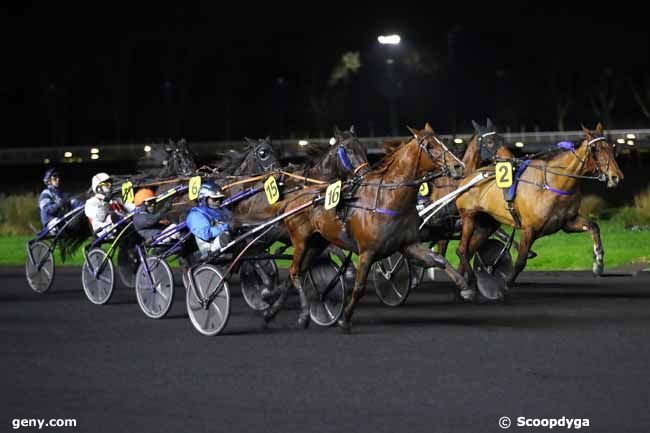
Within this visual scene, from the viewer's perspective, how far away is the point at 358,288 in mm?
11969

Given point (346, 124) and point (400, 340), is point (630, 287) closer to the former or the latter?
point (400, 340)

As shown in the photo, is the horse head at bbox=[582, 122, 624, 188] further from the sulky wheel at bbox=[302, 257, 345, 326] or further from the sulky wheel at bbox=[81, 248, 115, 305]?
the sulky wheel at bbox=[81, 248, 115, 305]

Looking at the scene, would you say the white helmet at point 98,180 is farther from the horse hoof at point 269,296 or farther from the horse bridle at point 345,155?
the horse hoof at point 269,296

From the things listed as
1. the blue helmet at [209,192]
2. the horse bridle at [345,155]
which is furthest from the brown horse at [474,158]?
the blue helmet at [209,192]

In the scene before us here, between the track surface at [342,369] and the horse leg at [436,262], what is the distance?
1.39ft

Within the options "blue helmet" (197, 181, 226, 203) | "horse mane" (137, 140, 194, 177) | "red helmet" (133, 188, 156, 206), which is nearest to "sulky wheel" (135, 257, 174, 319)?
"blue helmet" (197, 181, 226, 203)

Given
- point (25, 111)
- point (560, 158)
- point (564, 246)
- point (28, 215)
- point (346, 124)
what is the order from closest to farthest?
point (560, 158) < point (564, 246) < point (28, 215) < point (25, 111) < point (346, 124)

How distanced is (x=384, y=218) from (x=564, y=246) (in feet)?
34.0

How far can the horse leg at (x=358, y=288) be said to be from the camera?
12.0 meters

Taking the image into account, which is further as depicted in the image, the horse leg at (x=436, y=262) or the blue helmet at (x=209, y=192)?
the blue helmet at (x=209, y=192)

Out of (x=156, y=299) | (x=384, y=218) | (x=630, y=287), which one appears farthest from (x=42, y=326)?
(x=630, y=287)

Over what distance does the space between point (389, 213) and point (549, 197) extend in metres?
3.57

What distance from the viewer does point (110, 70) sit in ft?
293

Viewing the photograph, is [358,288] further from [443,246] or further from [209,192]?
[443,246]
